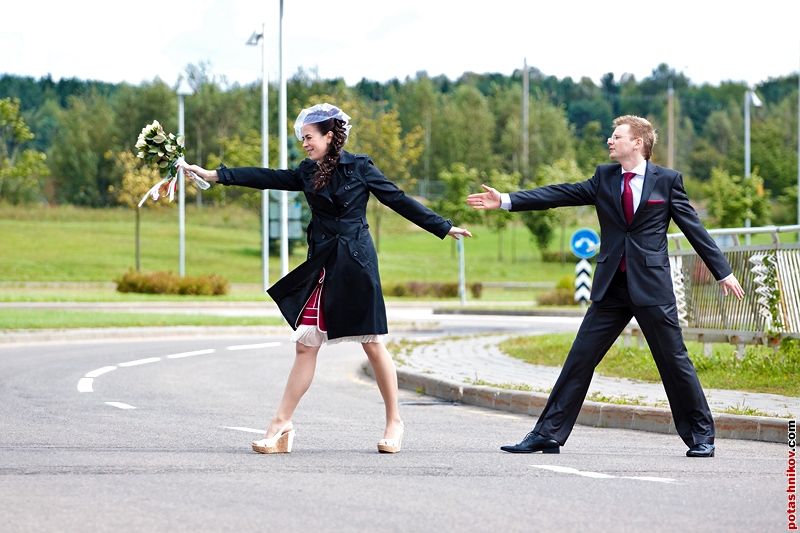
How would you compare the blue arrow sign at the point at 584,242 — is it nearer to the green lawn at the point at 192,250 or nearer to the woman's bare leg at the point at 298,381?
the woman's bare leg at the point at 298,381

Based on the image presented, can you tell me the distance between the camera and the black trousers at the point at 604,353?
268 inches

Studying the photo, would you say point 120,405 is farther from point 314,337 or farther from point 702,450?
point 702,450

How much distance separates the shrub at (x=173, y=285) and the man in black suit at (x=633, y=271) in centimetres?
3021

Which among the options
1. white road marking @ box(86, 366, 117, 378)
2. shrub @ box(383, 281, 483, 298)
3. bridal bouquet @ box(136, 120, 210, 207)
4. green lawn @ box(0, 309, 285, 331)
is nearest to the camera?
bridal bouquet @ box(136, 120, 210, 207)

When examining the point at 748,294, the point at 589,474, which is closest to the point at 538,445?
the point at 589,474

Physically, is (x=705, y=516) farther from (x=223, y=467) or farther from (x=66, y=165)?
(x=66, y=165)

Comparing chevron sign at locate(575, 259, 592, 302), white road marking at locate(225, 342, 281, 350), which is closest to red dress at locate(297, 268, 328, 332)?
white road marking at locate(225, 342, 281, 350)

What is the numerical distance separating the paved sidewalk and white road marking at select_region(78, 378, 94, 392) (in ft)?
10.6

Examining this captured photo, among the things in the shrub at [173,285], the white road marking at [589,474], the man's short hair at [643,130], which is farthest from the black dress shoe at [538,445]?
the shrub at [173,285]

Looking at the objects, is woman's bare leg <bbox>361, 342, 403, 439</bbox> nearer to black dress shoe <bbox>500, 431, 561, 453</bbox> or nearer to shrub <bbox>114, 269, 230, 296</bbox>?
black dress shoe <bbox>500, 431, 561, 453</bbox>

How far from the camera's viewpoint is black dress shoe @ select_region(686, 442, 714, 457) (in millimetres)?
6762

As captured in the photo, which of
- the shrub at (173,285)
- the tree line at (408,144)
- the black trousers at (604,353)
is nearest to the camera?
the black trousers at (604,353)

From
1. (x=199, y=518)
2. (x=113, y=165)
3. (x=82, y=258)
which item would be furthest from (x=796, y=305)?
(x=113, y=165)

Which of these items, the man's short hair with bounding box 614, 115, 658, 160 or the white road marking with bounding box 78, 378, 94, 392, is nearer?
the man's short hair with bounding box 614, 115, 658, 160
